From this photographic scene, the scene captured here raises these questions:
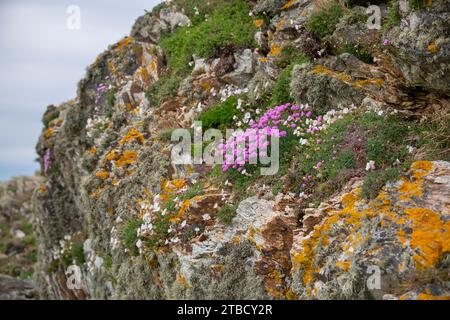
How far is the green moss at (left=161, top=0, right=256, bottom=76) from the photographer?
1294 centimetres

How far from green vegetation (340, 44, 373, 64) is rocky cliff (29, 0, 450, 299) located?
0.09 ft

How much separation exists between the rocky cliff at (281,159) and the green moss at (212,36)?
55mm

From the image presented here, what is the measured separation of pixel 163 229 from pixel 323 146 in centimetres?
335

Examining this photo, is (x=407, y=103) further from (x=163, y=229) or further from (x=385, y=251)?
(x=163, y=229)

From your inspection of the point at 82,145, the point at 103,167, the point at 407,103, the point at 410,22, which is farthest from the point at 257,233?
the point at 82,145

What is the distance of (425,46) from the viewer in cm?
734

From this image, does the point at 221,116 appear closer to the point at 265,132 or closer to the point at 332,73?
the point at 265,132

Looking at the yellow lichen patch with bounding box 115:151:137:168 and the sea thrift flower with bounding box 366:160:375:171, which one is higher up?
the yellow lichen patch with bounding box 115:151:137:168

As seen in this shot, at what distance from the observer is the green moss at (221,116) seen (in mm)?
11086

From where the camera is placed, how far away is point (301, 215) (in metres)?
8.12

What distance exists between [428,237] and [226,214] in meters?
3.62

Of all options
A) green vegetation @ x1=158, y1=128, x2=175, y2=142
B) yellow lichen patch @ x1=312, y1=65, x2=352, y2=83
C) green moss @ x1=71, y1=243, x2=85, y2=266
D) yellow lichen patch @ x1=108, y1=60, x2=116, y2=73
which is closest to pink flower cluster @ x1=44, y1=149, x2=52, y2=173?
green moss @ x1=71, y1=243, x2=85, y2=266

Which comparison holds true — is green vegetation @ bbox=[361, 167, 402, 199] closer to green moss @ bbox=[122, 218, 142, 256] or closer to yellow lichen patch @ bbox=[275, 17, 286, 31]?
green moss @ bbox=[122, 218, 142, 256]

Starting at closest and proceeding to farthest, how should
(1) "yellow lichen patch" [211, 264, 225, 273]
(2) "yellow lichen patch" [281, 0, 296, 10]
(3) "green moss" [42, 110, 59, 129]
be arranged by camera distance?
1. (1) "yellow lichen patch" [211, 264, 225, 273]
2. (2) "yellow lichen patch" [281, 0, 296, 10]
3. (3) "green moss" [42, 110, 59, 129]
